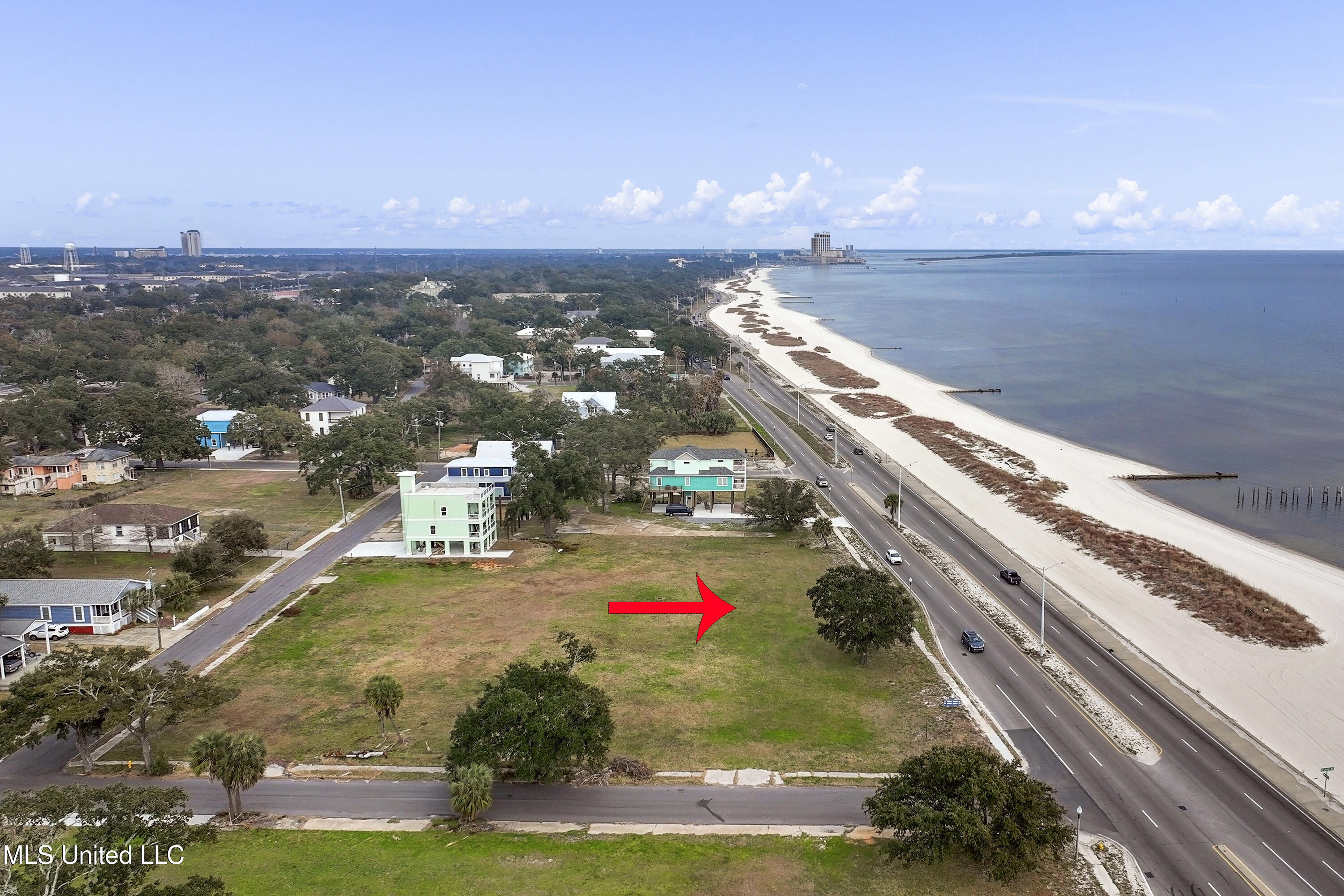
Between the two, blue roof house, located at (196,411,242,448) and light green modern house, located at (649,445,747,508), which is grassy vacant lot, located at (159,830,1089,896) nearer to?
light green modern house, located at (649,445,747,508)

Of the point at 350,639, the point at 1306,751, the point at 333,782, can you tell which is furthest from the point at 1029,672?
the point at 350,639

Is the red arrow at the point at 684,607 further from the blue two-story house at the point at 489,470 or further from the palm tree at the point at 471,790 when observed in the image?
the blue two-story house at the point at 489,470

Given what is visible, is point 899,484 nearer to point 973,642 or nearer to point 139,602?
point 973,642

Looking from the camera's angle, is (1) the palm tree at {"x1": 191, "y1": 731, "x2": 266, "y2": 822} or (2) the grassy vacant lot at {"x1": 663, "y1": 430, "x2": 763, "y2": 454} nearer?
(1) the palm tree at {"x1": 191, "y1": 731, "x2": 266, "y2": 822}

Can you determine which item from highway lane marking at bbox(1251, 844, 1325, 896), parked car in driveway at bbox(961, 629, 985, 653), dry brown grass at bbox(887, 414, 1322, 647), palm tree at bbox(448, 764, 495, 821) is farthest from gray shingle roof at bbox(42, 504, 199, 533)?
dry brown grass at bbox(887, 414, 1322, 647)

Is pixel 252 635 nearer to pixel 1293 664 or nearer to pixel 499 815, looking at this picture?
pixel 499 815

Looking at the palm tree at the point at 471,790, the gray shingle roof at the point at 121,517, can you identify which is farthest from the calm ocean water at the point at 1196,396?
the gray shingle roof at the point at 121,517

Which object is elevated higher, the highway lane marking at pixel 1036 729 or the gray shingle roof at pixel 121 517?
the gray shingle roof at pixel 121 517
